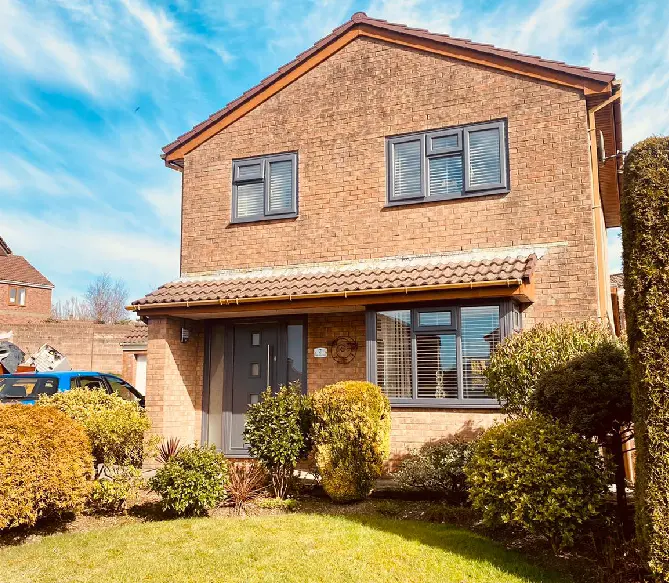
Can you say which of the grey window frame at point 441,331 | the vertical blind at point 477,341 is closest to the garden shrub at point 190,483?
the grey window frame at point 441,331

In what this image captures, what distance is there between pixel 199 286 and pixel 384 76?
5394 mm

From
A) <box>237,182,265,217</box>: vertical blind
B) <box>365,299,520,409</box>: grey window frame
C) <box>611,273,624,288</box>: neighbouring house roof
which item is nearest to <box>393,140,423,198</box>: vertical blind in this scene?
<box>365,299,520,409</box>: grey window frame

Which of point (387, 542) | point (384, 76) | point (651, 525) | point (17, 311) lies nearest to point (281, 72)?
point (384, 76)

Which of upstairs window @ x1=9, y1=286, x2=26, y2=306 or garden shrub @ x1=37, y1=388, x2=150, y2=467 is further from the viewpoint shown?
upstairs window @ x1=9, y1=286, x2=26, y2=306

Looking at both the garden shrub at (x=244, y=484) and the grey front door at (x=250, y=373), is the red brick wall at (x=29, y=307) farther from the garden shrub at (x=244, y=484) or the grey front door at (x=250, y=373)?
the garden shrub at (x=244, y=484)

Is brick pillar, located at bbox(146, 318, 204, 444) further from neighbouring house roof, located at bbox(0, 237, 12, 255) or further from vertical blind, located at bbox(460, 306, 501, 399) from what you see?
neighbouring house roof, located at bbox(0, 237, 12, 255)

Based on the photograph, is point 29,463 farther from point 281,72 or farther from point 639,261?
point 281,72

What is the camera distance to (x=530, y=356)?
25.6 feet

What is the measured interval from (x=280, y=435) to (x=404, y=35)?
7804 mm

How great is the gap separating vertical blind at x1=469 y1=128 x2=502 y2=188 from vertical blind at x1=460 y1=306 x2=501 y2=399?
2.46m

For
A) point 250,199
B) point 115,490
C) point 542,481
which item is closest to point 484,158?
point 250,199

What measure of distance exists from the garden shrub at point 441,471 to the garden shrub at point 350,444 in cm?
44

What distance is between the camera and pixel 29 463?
6.98 metres

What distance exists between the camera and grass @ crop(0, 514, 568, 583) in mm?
5516
